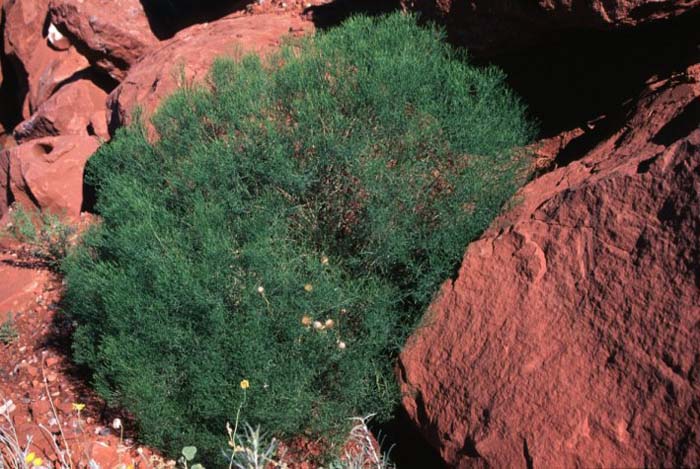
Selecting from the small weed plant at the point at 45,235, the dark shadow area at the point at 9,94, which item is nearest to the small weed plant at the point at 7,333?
the small weed plant at the point at 45,235

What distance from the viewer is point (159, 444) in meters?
4.02

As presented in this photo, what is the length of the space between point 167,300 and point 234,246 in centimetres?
46

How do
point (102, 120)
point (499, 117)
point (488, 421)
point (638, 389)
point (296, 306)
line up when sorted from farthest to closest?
point (102, 120), point (499, 117), point (296, 306), point (488, 421), point (638, 389)

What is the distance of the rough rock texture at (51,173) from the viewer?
6.77 meters

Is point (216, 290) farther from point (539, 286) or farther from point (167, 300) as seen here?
point (539, 286)

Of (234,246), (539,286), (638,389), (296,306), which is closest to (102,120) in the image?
(234,246)

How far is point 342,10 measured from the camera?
649 cm

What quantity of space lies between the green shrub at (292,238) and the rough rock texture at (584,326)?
35 centimetres

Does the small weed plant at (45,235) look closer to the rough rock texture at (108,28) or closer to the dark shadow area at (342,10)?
the rough rock texture at (108,28)

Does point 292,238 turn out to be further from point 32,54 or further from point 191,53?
point 32,54

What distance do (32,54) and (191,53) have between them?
5633mm

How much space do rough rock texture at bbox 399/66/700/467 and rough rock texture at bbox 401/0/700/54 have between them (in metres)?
0.52

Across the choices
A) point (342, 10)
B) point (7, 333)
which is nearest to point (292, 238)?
point (7, 333)

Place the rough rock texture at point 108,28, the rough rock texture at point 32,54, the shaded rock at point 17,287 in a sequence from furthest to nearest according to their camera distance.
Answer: the rough rock texture at point 32,54 → the rough rock texture at point 108,28 → the shaded rock at point 17,287
